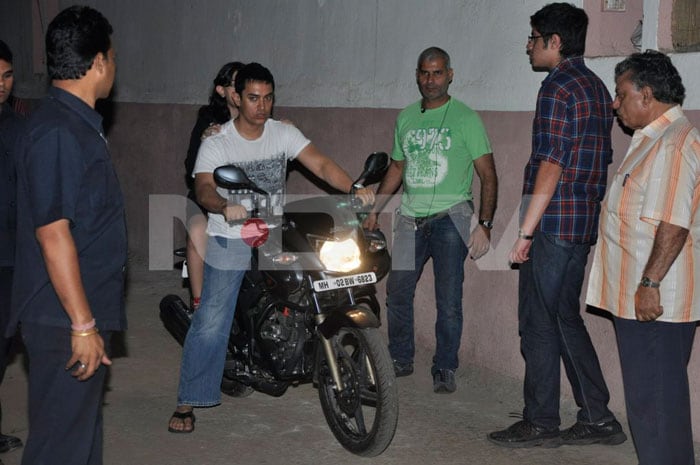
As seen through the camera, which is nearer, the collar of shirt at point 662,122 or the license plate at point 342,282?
the collar of shirt at point 662,122

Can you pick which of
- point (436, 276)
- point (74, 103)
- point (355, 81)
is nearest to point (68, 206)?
point (74, 103)

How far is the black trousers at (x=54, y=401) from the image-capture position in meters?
3.38

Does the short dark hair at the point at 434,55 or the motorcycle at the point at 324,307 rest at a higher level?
the short dark hair at the point at 434,55

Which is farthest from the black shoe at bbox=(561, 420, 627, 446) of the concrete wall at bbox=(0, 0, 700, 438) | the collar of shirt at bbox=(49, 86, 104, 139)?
the collar of shirt at bbox=(49, 86, 104, 139)

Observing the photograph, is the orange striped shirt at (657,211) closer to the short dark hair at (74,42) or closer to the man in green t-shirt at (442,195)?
the man in green t-shirt at (442,195)

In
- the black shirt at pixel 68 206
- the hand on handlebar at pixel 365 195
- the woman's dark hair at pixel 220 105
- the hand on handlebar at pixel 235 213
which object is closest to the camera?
the black shirt at pixel 68 206

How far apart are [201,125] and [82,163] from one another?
316cm

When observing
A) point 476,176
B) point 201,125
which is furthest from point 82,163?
point 476,176

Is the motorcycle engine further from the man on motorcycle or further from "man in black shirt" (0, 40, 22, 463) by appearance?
"man in black shirt" (0, 40, 22, 463)

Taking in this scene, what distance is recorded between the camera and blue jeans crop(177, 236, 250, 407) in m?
5.24

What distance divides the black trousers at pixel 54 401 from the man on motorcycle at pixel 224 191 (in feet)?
5.82

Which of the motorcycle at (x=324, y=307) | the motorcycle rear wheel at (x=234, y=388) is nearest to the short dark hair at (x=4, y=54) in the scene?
the motorcycle at (x=324, y=307)

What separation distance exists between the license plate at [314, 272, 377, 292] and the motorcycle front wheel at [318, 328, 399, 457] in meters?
0.25

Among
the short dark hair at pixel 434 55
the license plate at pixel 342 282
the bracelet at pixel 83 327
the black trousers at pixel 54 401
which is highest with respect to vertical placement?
the short dark hair at pixel 434 55
